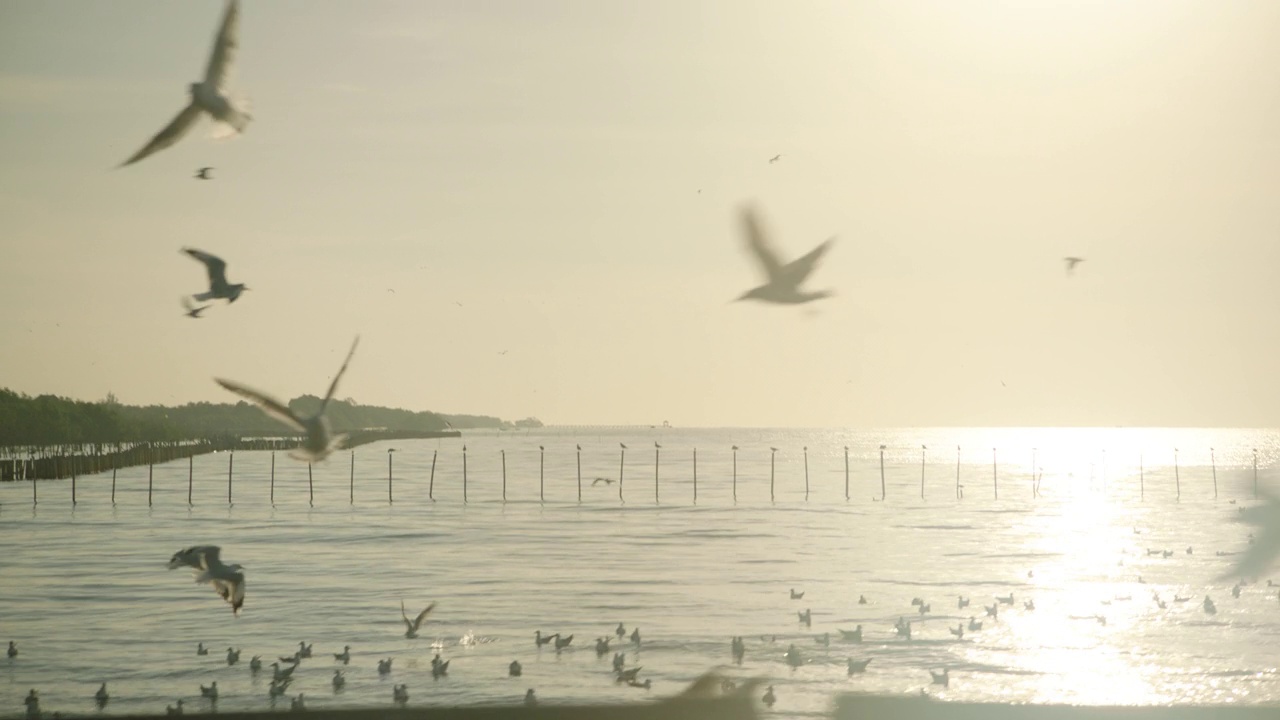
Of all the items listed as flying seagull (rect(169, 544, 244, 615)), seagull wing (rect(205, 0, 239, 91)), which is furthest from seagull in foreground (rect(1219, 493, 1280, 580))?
seagull wing (rect(205, 0, 239, 91))

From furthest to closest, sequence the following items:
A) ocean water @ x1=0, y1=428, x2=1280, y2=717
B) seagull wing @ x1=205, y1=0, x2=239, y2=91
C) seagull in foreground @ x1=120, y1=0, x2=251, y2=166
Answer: ocean water @ x1=0, y1=428, x2=1280, y2=717 → seagull wing @ x1=205, y1=0, x2=239, y2=91 → seagull in foreground @ x1=120, y1=0, x2=251, y2=166

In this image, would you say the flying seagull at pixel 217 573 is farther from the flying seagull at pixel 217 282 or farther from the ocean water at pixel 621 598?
the ocean water at pixel 621 598

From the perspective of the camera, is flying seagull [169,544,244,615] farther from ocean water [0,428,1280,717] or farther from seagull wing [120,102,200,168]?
ocean water [0,428,1280,717]

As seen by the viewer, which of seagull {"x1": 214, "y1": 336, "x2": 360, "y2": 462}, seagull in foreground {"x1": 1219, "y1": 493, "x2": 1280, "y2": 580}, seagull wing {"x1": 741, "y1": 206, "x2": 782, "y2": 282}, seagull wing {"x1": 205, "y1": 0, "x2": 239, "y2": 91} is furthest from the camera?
seagull wing {"x1": 741, "y1": 206, "x2": 782, "y2": 282}

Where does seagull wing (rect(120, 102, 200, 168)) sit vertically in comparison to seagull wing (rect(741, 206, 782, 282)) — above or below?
above

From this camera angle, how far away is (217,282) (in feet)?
30.1

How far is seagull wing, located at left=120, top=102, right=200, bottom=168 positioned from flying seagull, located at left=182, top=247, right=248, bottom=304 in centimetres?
98

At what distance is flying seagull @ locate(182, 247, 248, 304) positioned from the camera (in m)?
8.90

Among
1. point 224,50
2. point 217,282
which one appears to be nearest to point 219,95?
point 224,50

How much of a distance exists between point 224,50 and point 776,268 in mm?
4394

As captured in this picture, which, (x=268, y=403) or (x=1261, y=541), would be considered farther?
(x=268, y=403)

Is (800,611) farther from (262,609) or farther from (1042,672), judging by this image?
(262,609)

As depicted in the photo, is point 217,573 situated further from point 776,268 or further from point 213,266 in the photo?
point 776,268

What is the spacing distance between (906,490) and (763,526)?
40.3m
